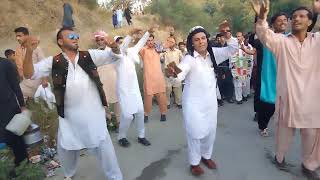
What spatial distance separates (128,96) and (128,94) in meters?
0.03

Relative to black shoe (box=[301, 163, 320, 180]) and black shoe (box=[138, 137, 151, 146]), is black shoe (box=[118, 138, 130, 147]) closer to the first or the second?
black shoe (box=[138, 137, 151, 146])

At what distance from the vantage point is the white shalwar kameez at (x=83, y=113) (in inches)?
179

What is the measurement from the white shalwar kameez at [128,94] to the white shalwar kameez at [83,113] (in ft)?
5.48

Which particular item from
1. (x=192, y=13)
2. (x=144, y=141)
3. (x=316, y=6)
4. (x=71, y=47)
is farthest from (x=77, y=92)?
(x=192, y=13)

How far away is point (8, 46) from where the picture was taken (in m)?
19.5

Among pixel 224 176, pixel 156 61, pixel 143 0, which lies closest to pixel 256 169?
pixel 224 176

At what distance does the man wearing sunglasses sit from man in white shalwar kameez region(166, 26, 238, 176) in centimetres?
98

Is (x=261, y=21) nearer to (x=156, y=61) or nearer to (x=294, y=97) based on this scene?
(x=294, y=97)

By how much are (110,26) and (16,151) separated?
22.7m

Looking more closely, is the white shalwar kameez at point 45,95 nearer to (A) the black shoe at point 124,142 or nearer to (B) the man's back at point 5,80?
(A) the black shoe at point 124,142

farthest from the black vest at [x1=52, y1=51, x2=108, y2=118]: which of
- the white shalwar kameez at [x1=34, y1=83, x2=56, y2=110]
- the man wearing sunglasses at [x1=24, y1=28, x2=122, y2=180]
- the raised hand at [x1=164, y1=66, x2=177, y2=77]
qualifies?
the white shalwar kameez at [x1=34, y1=83, x2=56, y2=110]

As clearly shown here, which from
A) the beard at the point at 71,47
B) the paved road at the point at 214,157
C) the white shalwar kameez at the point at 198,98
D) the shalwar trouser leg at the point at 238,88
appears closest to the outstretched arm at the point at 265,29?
the white shalwar kameez at the point at 198,98

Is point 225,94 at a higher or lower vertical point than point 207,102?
lower

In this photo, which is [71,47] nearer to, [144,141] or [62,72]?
[62,72]
